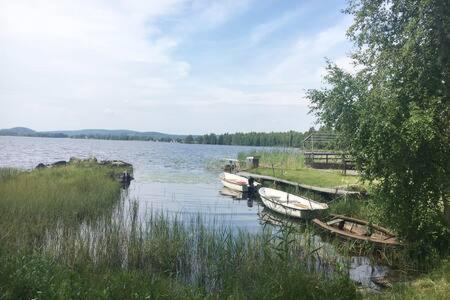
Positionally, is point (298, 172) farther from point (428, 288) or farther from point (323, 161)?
point (428, 288)

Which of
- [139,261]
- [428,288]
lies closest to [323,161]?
[139,261]

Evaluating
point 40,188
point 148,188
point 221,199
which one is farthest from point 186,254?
point 148,188

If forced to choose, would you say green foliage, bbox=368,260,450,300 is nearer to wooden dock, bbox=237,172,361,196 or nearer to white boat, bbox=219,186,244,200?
wooden dock, bbox=237,172,361,196

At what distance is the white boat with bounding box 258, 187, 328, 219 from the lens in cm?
1871

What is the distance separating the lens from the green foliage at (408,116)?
1005cm

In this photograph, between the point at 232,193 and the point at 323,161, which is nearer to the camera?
the point at 232,193

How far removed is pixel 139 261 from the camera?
10.5 meters

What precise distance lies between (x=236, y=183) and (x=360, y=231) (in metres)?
17.1

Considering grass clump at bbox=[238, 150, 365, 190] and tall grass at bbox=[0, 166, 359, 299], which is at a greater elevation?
grass clump at bbox=[238, 150, 365, 190]

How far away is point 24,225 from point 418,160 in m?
9.70

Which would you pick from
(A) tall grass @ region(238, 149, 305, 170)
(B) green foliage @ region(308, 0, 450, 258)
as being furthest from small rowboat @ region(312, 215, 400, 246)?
(A) tall grass @ region(238, 149, 305, 170)

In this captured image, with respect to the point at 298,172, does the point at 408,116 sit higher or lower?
higher

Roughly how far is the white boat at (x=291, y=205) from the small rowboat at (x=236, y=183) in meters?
5.83

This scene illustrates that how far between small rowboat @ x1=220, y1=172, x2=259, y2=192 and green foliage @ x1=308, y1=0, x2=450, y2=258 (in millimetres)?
18729
